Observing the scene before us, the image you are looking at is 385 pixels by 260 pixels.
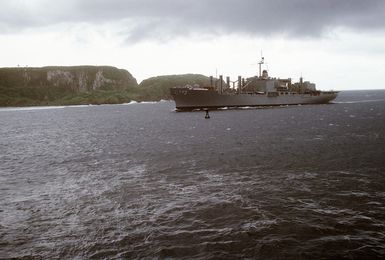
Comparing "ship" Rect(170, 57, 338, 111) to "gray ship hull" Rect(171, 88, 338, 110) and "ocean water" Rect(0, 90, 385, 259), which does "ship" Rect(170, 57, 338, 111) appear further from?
"ocean water" Rect(0, 90, 385, 259)

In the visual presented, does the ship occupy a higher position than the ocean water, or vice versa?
the ship

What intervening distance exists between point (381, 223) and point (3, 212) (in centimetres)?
1981

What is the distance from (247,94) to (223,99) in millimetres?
9385

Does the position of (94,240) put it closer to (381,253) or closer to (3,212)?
(3,212)

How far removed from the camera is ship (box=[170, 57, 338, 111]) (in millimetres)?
104062

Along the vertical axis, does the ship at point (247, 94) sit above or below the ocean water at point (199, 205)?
above

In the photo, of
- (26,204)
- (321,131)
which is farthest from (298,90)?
(26,204)

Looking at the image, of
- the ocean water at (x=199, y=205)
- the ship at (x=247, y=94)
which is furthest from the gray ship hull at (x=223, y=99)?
the ocean water at (x=199, y=205)

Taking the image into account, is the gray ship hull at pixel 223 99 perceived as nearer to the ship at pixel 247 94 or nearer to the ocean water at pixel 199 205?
the ship at pixel 247 94

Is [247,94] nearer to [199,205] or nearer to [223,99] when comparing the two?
[223,99]

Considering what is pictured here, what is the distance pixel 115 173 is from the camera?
90.8 feet

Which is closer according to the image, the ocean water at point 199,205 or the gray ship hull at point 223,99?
the ocean water at point 199,205

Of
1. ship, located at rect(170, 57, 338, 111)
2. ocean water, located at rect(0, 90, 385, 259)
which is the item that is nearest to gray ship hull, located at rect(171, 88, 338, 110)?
ship, located at rect(170, 57, 338, 111)

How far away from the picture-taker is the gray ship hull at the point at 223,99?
103 m
